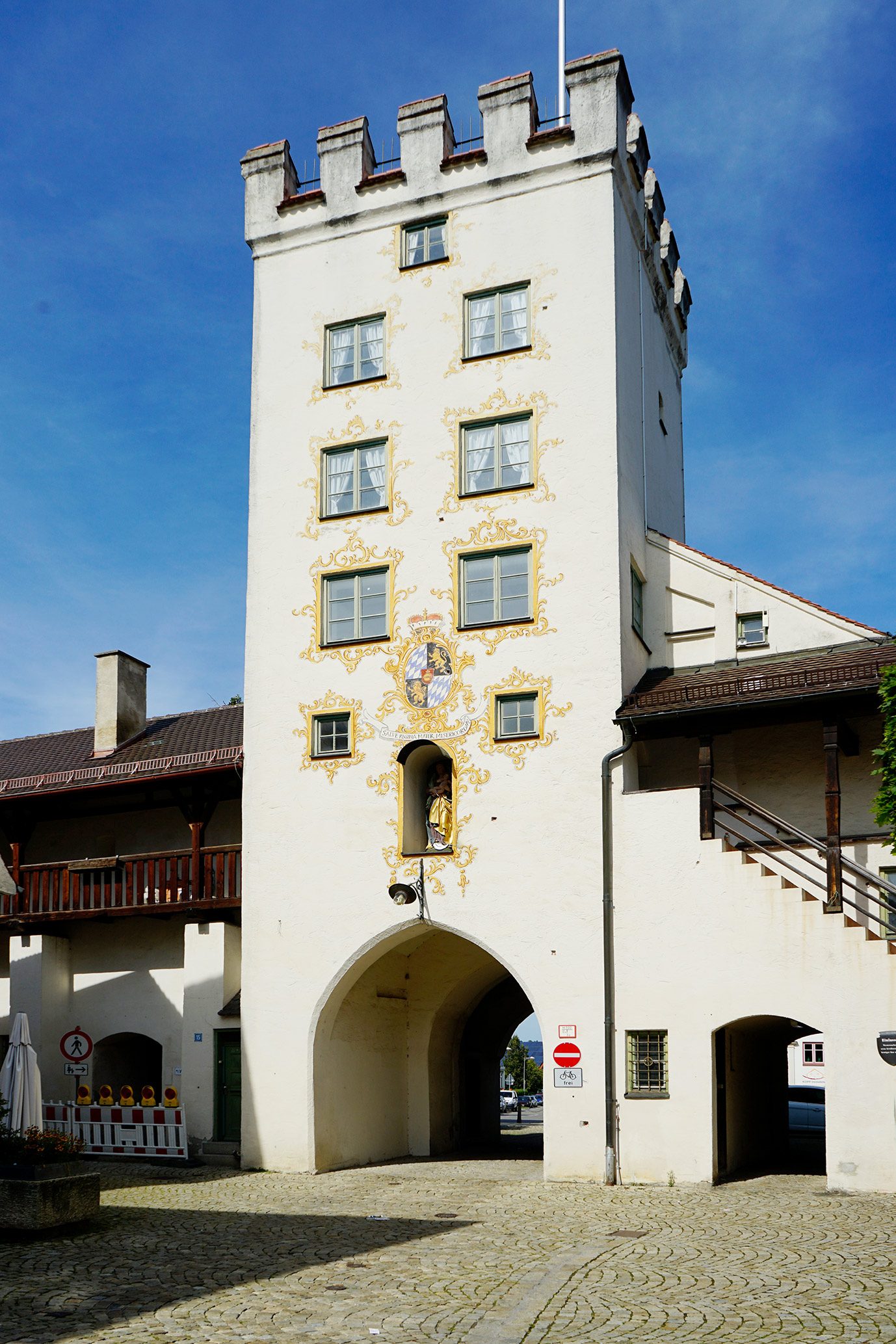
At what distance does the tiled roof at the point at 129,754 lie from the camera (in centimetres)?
2553

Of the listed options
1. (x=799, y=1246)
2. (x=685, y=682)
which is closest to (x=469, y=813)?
(x=685, y=682)

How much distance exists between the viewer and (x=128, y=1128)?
22859 mm

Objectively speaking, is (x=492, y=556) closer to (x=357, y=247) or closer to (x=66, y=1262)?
(x=357, y=247)

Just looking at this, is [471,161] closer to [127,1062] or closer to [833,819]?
[833,819]

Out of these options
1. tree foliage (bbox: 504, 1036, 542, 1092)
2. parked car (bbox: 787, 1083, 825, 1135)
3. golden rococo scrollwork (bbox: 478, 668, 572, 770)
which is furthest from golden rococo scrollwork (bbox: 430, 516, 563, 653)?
tree foliage (bbox: 504, 1036, 542, 1092)

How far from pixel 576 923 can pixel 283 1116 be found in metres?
5.70

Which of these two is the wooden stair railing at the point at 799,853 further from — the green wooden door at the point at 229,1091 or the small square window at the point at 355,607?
the green wooden door at the point at 229,1091

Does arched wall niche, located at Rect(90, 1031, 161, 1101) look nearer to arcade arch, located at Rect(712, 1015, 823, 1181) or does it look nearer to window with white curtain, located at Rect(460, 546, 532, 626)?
window with white curtain, located at Rect(460, 546, 532, 626)

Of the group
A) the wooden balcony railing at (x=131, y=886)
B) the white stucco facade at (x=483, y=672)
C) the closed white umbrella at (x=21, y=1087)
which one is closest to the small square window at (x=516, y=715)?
the white stucco facade at (x=483, y=672)

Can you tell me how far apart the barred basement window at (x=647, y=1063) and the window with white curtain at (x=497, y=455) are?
8.74m

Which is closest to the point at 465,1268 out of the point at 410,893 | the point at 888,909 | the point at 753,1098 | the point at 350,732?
the point at 888,909

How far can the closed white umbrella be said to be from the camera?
15.5 metres

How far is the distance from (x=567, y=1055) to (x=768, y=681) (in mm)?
6082

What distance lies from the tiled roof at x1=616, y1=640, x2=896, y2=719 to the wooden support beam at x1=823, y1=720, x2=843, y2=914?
69 centimetres
